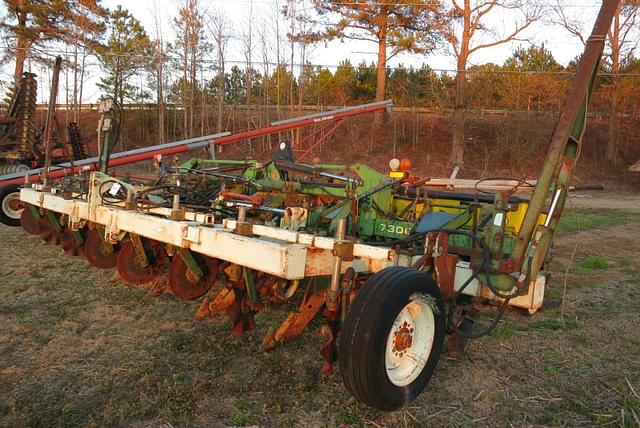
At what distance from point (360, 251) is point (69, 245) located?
425 cm

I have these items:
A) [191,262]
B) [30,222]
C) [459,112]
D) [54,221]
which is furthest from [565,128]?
[459,112]

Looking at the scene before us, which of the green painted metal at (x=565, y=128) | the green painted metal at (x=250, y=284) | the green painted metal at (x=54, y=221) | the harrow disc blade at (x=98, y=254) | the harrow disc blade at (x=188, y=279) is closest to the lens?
the green painted metal at (x=565, y=128)

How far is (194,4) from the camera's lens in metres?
24.3

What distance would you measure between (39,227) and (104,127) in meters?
2.26

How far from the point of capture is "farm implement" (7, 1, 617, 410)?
101 inches

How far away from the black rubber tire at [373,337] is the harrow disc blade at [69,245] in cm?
424

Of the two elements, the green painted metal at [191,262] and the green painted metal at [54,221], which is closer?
the green painted metal at [191,262]

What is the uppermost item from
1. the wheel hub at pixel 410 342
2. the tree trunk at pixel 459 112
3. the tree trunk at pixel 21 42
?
the tree trunk at pixel 21 42

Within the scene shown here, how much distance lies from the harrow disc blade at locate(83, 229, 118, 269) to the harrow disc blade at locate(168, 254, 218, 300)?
1.34 meters

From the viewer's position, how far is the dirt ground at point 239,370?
2.56 metres

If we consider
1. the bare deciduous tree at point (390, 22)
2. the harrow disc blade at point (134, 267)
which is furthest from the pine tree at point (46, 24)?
the harrow disc blade at point (134, 267)

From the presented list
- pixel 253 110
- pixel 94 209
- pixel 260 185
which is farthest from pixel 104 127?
pixel 253 110

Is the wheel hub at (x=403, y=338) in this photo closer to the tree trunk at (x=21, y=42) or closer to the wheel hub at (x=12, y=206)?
the wheel hub at (x=12, y=206)

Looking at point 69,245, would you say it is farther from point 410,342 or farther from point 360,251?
point 410,342
